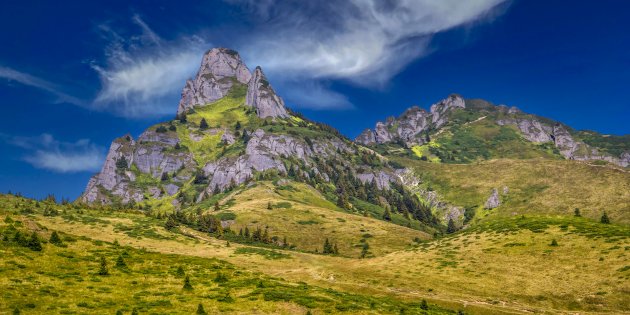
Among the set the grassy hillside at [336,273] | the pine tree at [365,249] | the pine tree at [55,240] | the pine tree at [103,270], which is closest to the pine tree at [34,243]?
the grassy hillside at [336,273]

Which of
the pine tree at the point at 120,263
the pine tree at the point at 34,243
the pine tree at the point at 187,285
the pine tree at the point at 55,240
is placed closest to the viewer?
the pine tree at the point at 187,285

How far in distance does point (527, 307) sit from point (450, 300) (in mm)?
11257

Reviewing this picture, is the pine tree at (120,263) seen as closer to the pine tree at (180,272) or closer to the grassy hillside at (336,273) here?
the grassy hillside at (336,273)

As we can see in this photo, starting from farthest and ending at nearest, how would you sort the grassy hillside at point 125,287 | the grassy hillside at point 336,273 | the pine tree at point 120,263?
the pine tree at point 120,263
the grassy hillside at point 336,273
the grassy hillside at point 125,287

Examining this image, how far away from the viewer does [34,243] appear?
5175 cm

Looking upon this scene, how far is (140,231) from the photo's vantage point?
135875mm

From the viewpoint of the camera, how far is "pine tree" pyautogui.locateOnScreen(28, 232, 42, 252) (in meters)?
51.4

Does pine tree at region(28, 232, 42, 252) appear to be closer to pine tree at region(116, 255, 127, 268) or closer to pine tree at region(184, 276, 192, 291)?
pine tree at region(116, 255, 127, 268)

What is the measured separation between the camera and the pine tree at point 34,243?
169ft

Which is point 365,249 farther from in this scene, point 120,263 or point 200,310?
point 200,310

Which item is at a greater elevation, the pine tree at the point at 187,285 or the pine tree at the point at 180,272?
the pine tree at the point at 180,272

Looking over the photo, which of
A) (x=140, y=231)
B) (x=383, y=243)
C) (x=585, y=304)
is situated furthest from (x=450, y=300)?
(x=383, y=243)

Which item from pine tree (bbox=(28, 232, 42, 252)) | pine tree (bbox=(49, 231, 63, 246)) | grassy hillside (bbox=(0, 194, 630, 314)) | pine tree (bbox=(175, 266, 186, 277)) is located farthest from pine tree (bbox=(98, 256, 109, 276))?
pine tree (bbox=(49, 231, 63, 246))

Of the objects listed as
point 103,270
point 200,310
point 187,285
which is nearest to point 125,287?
point 103,270
